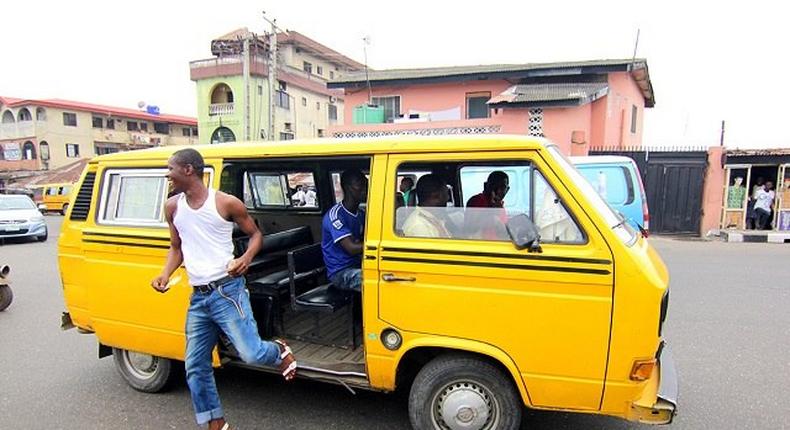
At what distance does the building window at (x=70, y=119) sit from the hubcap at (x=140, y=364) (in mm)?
44670

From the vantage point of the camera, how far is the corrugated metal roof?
1479cm

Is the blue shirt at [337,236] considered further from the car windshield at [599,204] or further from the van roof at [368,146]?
the car windshield at [599,204]

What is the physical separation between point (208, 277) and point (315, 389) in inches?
58.4

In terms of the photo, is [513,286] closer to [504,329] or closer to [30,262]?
[504,329]

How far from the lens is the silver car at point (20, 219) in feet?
42.5

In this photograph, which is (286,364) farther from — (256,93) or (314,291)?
(256,93)

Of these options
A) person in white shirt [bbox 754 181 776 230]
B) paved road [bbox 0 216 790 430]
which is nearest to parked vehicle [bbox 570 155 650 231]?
paved road [bbox 0 216 790 430]

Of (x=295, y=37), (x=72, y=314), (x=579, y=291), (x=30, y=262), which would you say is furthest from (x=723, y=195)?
(x=295, y=37)

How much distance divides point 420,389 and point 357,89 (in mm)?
18351

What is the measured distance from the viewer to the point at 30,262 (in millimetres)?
10250

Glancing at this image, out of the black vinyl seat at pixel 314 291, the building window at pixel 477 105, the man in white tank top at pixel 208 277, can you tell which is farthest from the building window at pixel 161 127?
the man in white tank top at pixel 208 277

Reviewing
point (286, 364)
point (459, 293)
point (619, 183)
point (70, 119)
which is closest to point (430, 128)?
point (619, 183)

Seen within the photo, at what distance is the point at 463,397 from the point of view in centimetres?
283

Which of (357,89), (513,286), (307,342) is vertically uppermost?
(357,89)
